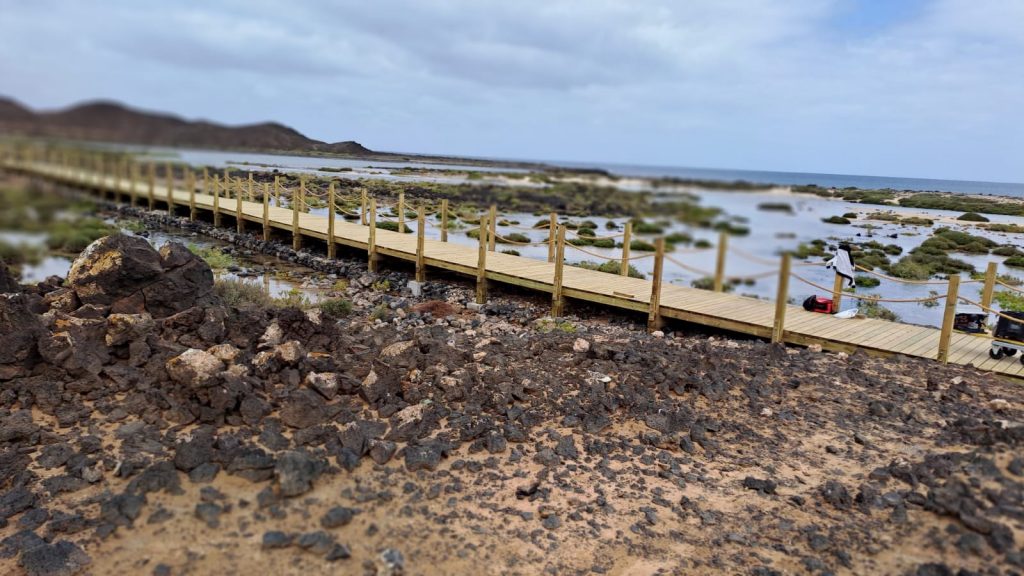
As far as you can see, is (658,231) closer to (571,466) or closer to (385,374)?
(571,466)

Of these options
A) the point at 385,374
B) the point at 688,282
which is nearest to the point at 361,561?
the point at 385,374

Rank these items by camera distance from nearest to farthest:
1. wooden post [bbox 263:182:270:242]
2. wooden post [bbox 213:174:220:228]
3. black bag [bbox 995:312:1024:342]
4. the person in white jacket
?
black bag [bbox 995:312:1024:342], the person in white jacket, wooden post [bbox 213:174:220:228], wooden post [bbox 263:182:270:242]

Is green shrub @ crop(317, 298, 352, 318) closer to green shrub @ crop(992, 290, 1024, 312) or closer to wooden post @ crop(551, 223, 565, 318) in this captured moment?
wooden post @ crop(551, 223, 565, 318)

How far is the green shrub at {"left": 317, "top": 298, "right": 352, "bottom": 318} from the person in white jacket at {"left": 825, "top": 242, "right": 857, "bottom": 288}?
26.4ft

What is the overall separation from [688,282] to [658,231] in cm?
1060

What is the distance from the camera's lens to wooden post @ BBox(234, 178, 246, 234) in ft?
52.3

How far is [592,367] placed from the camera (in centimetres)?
650

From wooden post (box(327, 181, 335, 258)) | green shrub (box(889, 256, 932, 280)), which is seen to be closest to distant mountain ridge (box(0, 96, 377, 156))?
wooden post (box(327, 181, 335, 258))

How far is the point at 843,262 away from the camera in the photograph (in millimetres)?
8969

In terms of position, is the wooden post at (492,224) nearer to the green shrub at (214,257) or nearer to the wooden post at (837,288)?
the green shrub at (214,257)

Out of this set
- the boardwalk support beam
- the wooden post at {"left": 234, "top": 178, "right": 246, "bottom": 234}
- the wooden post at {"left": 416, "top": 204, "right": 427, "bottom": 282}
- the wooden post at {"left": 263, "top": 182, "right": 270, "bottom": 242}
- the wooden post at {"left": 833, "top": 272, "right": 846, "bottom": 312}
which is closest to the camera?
the wooden post at {"left": 833, "top": 272, "right": 846, "bottom": 312}

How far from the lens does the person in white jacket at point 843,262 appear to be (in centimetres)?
889

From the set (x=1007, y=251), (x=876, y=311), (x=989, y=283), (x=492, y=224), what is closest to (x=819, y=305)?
(x=989, y=283)

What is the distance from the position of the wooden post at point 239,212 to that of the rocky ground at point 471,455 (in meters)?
9.15
